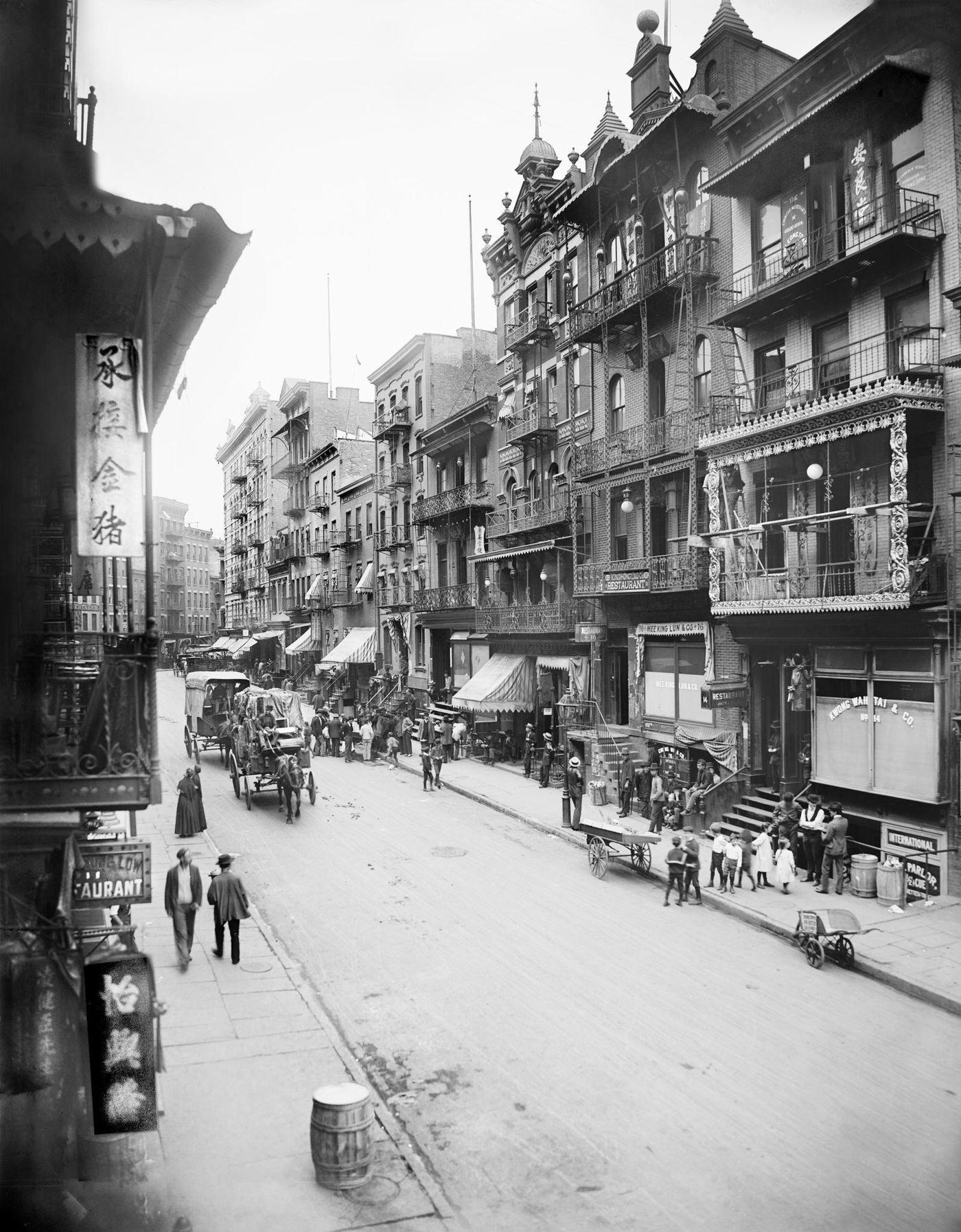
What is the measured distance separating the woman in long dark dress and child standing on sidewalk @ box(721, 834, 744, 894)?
9.19 m

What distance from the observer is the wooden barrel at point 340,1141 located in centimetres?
621

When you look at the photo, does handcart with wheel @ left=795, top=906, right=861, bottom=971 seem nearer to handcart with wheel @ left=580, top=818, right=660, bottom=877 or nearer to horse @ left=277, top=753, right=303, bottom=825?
handcart with wheel @ left=580, top=818, right=660, bottom=877

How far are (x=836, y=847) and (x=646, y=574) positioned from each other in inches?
282

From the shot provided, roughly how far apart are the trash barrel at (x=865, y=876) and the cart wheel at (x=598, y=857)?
4.12 metres

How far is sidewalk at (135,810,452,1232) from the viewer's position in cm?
588

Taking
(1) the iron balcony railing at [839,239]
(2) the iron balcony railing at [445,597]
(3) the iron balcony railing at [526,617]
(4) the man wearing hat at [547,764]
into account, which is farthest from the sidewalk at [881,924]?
(2) the iron balcony railing at [445,597]

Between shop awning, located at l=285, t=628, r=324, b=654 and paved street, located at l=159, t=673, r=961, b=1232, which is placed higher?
shop awning, located at l=285, t=628, r=324, b=654

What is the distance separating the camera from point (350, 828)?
19328mm

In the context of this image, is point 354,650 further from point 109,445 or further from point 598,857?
point 109,445

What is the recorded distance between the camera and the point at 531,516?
28469mm

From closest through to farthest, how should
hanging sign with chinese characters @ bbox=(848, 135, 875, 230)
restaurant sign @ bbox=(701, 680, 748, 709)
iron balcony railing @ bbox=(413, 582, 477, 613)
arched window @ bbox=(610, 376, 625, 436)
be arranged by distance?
hanging sign with chinese characters @ bbox=(848, 135, 875, 230)
restaurant sign @ bbox=(701, 680, 748, 709)
arched window @ bbox=(610, 376, 625, 436)
iron balcony railing @ bbox=(413, 582, 477, 613)

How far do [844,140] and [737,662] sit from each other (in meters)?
7.95

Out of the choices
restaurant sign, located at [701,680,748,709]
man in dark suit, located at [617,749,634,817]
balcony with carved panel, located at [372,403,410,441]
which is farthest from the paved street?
balcony with carved panel, located at [372,403,410,441]

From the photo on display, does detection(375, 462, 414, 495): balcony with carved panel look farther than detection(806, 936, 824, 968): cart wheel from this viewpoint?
Yes
